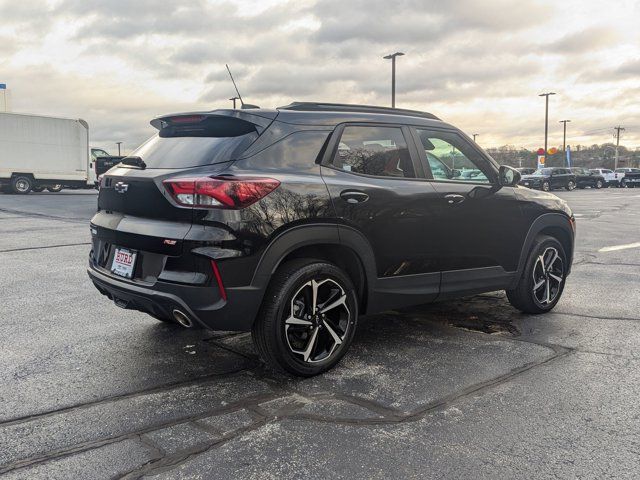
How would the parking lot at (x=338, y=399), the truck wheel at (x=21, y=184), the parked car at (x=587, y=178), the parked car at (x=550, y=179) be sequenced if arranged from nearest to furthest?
the parking lot at (x=338, y=399) → the truck wheel at (x=21, y=184) → the parked car at (x=550, y=179) → the parked car at (x=587, y=178)

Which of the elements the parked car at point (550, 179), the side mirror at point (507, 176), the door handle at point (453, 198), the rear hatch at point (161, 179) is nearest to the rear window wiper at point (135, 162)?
the rear hatch at point (161, 179)

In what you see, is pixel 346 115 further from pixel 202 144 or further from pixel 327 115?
pixel 202 144

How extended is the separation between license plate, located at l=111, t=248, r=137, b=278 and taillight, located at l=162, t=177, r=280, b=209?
1.91 ft

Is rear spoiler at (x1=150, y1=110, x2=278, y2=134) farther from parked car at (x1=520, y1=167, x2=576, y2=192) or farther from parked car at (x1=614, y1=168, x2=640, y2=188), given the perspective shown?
parked car at (x1=614, y1=168, x2=640, y2=188)

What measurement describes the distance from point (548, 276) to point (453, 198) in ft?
5.44

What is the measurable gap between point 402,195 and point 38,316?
3551 mm

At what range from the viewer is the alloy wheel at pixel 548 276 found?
215 inches

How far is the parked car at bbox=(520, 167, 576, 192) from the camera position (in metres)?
39.1

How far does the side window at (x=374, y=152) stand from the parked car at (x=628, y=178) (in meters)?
51.5

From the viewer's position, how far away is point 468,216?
4.68 metres

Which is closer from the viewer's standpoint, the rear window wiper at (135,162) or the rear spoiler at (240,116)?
the rear spoiler at (240,116)

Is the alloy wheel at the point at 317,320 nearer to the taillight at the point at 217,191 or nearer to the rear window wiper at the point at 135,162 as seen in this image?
the taillight at the point at 217,191

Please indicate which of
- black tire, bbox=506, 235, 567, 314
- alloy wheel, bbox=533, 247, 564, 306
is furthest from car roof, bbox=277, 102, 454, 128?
alloy wheel, bbox=533, 247, 564, 306

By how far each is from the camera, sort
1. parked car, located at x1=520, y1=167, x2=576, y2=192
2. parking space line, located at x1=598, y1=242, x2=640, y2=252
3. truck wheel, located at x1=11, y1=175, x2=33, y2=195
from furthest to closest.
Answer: parked car, located at x1=520, y1=167, x2=576, y2=192
truck wheel, located at x1=11, y1=175, x2=33, y2=195
parking space line, located at x1=598, y1=242, x2=640, y2=252
